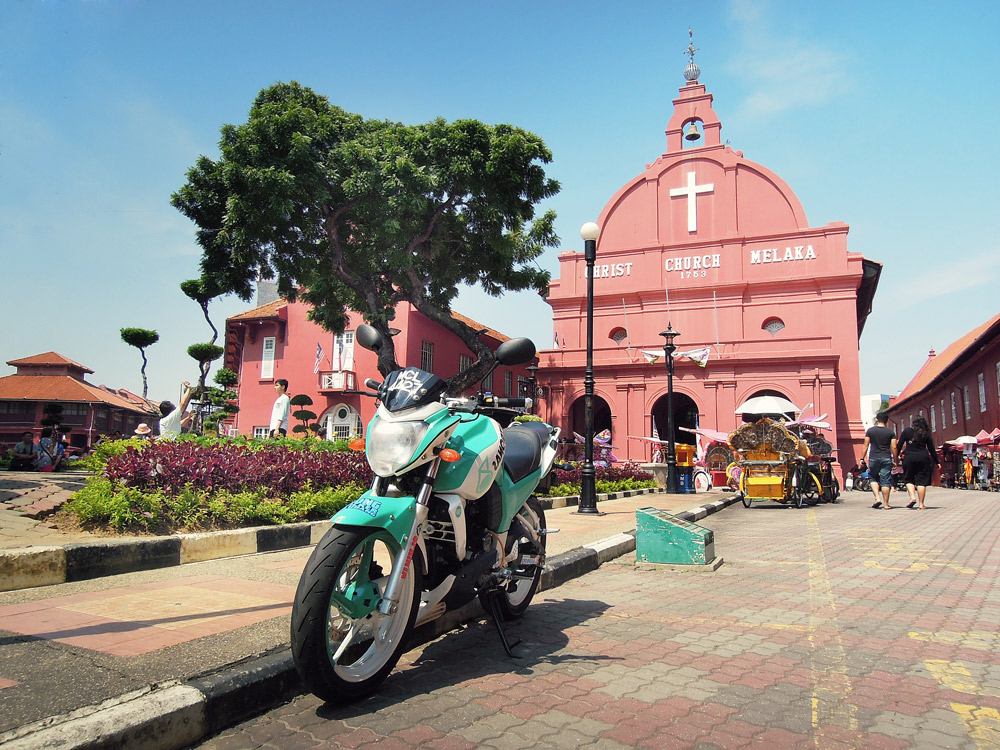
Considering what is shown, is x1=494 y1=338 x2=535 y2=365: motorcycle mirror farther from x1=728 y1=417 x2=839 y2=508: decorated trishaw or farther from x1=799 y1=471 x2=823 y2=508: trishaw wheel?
x1=799 y1=471 x2=823 y2=508: trishaw wheel

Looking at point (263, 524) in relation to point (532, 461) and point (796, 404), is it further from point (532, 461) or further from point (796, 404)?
point (796, 404)

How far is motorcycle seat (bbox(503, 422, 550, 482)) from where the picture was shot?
388cm

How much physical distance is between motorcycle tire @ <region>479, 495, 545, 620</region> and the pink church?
24866 millimetres

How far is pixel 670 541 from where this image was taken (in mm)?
6164

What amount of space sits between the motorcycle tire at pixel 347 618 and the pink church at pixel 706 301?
26354 millimetres

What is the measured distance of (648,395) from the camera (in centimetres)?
2970

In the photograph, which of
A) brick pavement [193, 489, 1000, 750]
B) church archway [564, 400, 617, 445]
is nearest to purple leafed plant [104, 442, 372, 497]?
brick pavement [193, 489, 1000, 750]

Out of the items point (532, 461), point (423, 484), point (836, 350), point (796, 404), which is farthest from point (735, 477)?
point (423, 484)

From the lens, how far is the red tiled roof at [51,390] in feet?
138

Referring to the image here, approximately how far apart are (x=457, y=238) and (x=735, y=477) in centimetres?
1097

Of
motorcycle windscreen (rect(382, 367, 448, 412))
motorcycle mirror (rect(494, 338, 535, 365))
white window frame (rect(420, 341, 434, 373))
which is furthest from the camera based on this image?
white window frame (rect(420, 341, 434, 373))

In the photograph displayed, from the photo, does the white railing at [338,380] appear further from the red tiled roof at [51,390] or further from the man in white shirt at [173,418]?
the red tiled roof at [51,390]

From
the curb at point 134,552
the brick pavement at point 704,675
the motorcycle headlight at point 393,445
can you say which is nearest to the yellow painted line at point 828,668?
the brick pavement at point 704,675

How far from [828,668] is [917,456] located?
11.9 m
